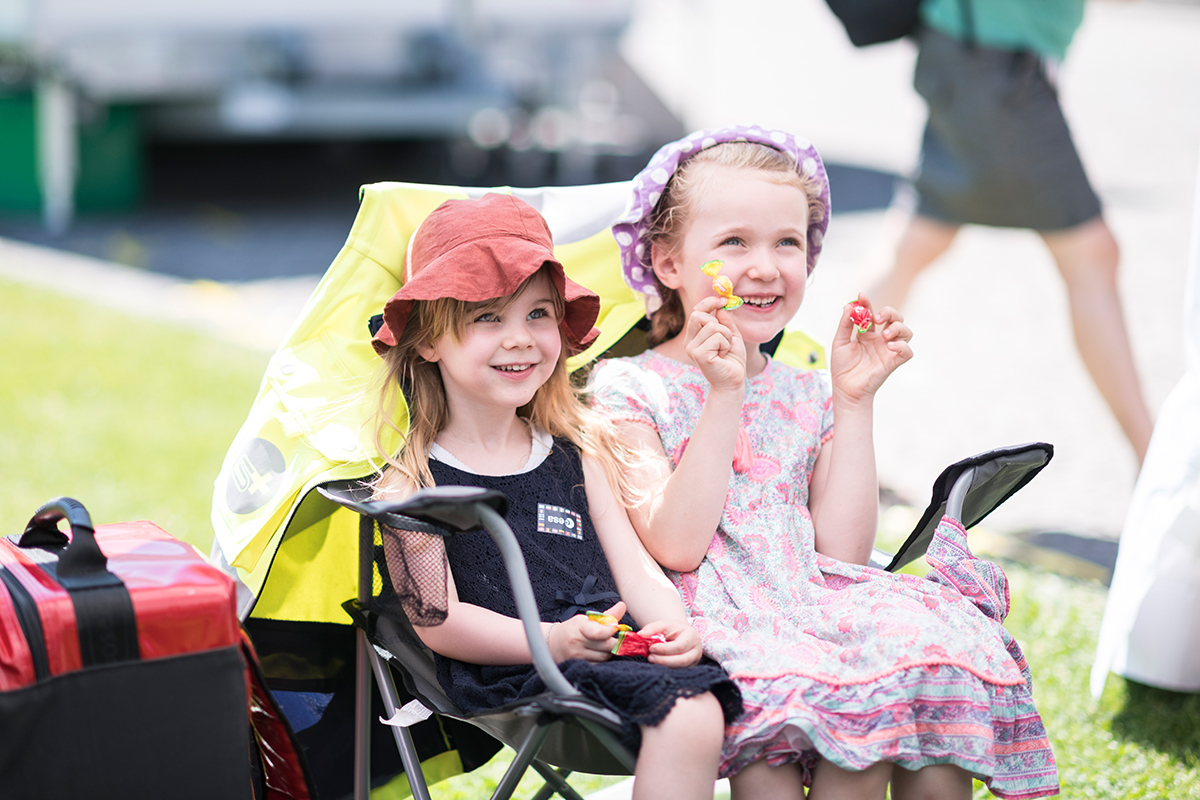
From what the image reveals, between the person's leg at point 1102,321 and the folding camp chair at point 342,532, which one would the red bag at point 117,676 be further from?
the person's leg at point 1102,321

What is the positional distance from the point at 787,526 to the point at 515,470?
1.55 feet

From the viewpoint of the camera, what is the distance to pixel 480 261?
184 centimetres

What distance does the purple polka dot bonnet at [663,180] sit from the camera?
2102 millimetres

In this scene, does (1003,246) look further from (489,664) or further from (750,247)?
(489,664)

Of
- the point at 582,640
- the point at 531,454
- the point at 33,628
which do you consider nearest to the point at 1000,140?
the point at 531,454

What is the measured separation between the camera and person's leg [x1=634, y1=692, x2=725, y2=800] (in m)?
1.58

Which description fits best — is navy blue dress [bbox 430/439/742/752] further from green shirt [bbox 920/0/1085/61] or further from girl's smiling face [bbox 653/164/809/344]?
green shirt [bbox 920/0/1085/61]

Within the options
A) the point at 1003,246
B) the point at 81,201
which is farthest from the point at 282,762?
the point at 81,201

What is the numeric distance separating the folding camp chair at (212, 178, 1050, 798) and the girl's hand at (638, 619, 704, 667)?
0.62 ft

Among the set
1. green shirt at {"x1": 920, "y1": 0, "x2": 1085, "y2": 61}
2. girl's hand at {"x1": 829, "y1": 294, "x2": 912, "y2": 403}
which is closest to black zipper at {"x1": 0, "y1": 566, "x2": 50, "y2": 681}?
girl's hand at {"x1": 829, "y1": 294, "x2": 912, "y2": 403}

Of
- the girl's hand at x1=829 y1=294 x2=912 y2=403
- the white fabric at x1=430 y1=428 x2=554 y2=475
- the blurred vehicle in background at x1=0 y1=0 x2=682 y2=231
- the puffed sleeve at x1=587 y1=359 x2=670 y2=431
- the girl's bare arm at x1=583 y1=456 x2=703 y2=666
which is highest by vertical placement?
the blurred vehicle in background at x1=0 y1=0 x2=682 y2=231

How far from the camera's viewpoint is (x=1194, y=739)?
2.54 m

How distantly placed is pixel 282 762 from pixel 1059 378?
3.95 m

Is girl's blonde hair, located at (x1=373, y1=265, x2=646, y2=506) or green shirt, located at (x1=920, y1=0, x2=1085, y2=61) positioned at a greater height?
green shirt, located at (x1=920, y1=0, x2=1085, y2=61)
